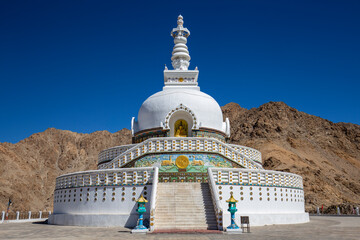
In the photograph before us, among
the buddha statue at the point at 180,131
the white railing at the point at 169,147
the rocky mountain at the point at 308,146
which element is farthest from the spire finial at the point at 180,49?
the rocky mountain at the point at 308,146

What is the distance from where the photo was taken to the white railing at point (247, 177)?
51.2ft

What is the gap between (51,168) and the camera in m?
72.0

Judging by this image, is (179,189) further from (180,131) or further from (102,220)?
(180,131)

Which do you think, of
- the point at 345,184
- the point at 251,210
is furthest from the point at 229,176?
the point at 345,184

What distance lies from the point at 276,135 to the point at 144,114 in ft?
172

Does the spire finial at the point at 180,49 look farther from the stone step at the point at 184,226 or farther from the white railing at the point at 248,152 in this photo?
the stone step at the point at 184,226

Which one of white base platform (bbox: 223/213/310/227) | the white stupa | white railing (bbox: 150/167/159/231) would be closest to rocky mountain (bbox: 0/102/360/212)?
white base platform (bbox: 223/213/310/227)

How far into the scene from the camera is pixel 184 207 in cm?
1419

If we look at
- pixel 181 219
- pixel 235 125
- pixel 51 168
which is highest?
pixel 235 125

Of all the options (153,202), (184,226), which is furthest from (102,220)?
(184,226)

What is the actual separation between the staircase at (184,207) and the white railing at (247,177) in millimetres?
839

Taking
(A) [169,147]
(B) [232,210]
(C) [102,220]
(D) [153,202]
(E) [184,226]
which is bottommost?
(E) [184,226]

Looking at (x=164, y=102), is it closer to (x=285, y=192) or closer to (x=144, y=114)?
(x=144, y=114)

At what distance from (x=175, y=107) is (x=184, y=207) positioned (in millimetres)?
9022
